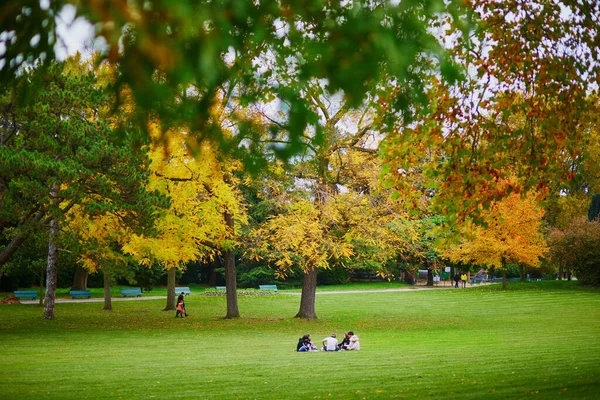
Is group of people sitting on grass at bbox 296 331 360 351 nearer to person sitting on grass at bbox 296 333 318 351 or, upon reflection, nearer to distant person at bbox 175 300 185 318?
person sitting on grass at bbox 296 333 318 351

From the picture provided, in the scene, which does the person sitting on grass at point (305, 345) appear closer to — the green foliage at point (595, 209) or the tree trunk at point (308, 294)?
the tree trunk at point (308, 294)

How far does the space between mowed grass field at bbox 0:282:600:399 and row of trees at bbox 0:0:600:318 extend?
2.59m

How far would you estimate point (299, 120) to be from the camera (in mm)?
4348

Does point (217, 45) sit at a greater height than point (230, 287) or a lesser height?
greater

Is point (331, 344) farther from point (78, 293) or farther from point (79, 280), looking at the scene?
point (79, 280)

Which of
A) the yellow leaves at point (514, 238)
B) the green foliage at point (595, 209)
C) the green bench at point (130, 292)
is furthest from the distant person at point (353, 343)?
the green foliage at point (595, 209)

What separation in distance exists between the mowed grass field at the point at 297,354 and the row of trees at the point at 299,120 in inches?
102

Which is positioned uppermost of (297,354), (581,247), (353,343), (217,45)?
(581,247)

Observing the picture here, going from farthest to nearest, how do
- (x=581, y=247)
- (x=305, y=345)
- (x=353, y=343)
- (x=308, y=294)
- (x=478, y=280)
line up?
(x=478, y=280), (x=581, y=247), (x=308, y=294), (x=353, y=343), (x=305, y=345)

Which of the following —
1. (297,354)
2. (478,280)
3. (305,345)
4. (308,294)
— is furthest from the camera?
(478,280)

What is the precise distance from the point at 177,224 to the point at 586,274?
99.0ft

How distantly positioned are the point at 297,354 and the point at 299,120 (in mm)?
13165

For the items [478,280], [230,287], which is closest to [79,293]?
[230,287]

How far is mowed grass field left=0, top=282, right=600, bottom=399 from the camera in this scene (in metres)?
→ 10.5
